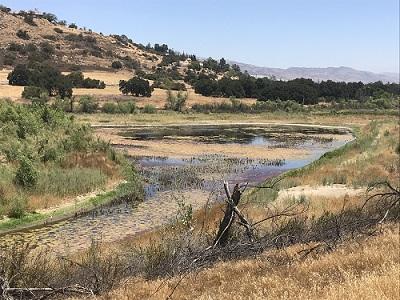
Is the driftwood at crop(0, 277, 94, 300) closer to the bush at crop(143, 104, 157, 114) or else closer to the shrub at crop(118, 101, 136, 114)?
the shrub at crop(118, 101, 136, 114)

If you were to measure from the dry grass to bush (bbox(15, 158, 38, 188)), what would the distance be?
48.3 ft

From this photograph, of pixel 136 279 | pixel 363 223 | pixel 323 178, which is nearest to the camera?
pixel 136 279

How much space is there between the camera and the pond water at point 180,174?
61.7 feet

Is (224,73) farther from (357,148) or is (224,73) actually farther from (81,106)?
(357,148)

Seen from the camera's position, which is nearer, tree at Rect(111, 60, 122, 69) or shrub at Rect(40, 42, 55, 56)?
shrub at Rect(40, 42, 55, 56)

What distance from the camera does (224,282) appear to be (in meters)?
8.04

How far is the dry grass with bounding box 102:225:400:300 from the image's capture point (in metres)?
6.20

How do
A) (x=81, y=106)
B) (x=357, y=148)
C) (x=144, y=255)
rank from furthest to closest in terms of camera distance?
(x=81, y=106) → (x=357, y=148) → (x=144, y=255)

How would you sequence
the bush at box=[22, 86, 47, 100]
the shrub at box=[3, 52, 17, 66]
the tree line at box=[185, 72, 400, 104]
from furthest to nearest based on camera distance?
the shrub at box=[3, 52, 17, 66]
the tree line at box=[185, 72, 400, 104]
the bush at box=[22, 86, 47, 100]

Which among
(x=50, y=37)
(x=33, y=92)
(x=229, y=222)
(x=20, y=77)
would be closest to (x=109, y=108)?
(x=33, y=92)

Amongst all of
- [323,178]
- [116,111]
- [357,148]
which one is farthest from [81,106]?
[323,178]

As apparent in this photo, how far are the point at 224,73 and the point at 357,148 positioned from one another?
102468 millimetres

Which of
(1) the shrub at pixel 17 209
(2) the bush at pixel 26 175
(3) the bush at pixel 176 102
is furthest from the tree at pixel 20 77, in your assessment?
(1) the shrub at pixel 17 209

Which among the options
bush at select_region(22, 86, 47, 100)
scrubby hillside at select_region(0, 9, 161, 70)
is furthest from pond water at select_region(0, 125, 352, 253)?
scrubby hillside at select_region(0, 9, 161, 70)
